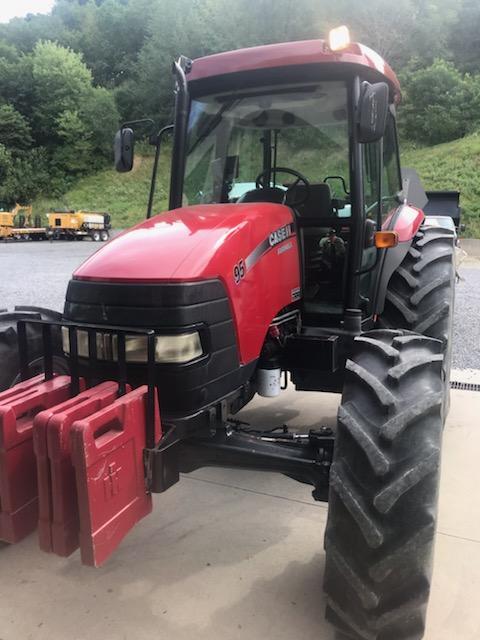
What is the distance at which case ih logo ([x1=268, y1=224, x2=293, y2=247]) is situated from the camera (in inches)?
105

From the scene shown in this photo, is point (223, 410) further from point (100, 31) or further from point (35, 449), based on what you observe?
point (100, 31)

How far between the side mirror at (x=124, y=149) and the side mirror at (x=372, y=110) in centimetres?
142

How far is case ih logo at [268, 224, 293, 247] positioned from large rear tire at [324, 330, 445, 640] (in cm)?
88

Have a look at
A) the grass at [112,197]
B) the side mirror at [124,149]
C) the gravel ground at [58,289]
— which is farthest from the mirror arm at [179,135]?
the grass at [112,197]

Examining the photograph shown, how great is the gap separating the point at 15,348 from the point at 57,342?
11.2 inches

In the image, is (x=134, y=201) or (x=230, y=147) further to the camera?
(x=134, y=201)

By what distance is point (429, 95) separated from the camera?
37688 mm

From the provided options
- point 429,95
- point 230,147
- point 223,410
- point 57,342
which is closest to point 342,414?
point 223,410

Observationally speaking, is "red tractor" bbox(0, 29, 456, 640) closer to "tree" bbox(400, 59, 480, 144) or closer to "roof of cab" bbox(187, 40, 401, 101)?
"roof of cab" bbox(187, 40, 401, 101)

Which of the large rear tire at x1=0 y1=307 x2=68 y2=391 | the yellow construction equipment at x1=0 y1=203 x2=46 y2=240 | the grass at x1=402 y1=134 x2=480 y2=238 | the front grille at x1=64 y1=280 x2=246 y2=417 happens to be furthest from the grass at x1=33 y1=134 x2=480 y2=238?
the front grille at x1=64 y1=280 x2=246 y2=417

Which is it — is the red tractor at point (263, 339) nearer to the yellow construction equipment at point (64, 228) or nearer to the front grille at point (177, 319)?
the front grille at point (177, 319)

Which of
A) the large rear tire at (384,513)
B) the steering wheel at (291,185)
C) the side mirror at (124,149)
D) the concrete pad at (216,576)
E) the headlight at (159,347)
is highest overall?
the side mirror at (124,149)

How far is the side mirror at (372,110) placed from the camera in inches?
102

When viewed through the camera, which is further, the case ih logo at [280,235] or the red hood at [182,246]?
the case ih logo at [280,235]
